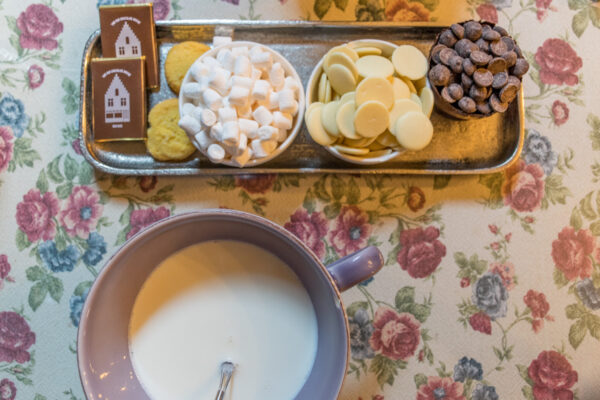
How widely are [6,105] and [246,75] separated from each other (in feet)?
1.51

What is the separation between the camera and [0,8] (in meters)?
0.87

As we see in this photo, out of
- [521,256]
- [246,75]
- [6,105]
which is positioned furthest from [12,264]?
[521,256]

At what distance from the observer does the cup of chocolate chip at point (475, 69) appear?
0.74 meters

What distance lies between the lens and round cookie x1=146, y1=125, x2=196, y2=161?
2.62 ft

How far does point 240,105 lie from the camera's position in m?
0.73

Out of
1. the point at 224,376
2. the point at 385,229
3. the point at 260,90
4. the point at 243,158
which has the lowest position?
the point at 224,376

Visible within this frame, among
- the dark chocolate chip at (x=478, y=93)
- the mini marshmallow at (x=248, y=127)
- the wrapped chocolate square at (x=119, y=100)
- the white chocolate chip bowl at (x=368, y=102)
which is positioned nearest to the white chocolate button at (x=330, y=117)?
the white chocolate chip bowl at (x=368, y=102)

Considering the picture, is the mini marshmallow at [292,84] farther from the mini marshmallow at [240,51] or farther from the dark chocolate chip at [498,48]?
the dark chocolate chip at [498,48]

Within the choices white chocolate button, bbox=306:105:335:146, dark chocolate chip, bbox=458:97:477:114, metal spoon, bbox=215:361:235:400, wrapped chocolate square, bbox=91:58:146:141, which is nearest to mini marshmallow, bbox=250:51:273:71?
white chocolate button, bbox=306:105:335:146

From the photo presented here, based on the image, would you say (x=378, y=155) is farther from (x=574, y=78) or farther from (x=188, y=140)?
(x=574, y=78)

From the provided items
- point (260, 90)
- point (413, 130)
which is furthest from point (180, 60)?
point (413, 130)

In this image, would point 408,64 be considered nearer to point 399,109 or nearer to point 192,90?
point 399,109

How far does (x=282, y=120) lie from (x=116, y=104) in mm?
294

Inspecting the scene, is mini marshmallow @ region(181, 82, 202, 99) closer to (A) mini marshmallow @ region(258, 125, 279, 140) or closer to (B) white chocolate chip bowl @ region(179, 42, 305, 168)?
(B) white chocolate chip bowl @ region(179, 42, 305, 168)
